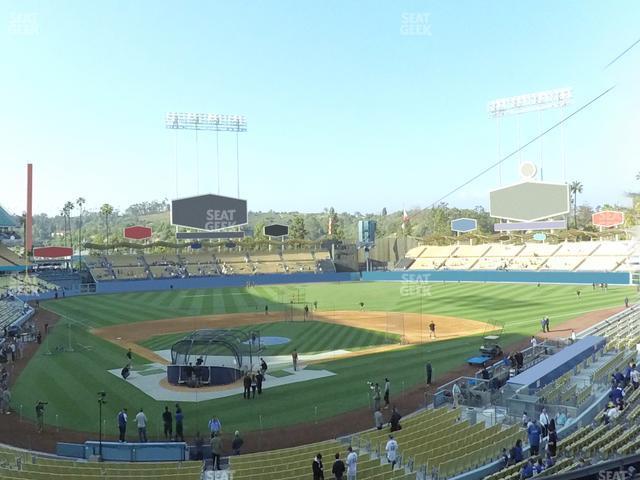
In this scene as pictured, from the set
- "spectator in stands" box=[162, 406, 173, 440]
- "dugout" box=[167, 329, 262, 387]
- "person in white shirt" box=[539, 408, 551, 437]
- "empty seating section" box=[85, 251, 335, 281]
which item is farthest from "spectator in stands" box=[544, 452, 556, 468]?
"empty seating section" box=[85, 251, 335, 281]

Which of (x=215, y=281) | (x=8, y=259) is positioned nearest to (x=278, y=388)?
(x=215, y=281)

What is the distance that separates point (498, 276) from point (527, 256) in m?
10.2

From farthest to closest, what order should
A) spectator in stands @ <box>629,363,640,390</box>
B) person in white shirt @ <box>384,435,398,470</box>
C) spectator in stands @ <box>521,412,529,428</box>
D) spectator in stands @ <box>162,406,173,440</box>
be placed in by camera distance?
spectator in stands @ <box>629,363,640,390</box>
spectator in stands @ <box>162,406,173,440</box>
spectator in stands @ <box>521,412,529,428</box>
person in white shirt @ <box>384,435,398,470</box>

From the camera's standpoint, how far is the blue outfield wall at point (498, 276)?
64500 millimetres

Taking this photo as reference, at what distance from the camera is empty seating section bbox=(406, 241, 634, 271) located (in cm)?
7125

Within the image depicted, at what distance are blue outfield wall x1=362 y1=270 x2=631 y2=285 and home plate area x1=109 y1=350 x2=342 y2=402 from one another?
4471 centimetres

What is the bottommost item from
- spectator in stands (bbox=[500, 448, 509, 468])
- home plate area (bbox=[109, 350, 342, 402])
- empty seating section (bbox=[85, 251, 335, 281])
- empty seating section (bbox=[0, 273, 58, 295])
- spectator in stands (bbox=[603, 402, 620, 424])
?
home plate area (bbox=[109, 350, 342, 402])

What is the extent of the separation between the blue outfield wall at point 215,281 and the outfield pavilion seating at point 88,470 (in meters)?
63.3

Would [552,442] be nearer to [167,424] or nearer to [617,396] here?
[617,396]

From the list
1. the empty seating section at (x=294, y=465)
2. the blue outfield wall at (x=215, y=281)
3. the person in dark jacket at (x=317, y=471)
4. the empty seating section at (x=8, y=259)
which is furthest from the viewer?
the blue outfield wall at (x=215, y=281)

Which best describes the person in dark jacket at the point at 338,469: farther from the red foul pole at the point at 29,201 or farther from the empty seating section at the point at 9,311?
the red foul pole at the point at 29,201

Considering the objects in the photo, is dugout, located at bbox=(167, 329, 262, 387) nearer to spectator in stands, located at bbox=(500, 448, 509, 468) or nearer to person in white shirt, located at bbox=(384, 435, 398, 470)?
person in white shirt, located at bbox=(384, 435, 398, 470)

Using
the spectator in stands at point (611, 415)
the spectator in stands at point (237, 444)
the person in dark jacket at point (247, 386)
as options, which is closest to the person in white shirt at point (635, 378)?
the spectator in stands at point (611, 415)

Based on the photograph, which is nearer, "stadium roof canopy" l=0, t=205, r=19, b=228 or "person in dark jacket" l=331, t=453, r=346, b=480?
"person in dark jacket" l=331, t=453, r=346, b=480
